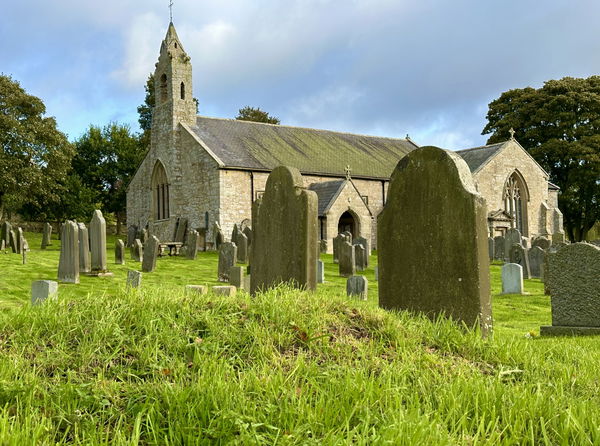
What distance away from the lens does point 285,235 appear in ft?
27.3

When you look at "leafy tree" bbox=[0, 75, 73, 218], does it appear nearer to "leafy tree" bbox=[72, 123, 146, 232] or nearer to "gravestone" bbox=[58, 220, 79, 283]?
"leafy tree" bbox=[72, 123, 146, 232]

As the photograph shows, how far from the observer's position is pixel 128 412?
3350mm

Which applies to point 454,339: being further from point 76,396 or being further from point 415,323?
point 76,396

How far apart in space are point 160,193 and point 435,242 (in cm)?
3139

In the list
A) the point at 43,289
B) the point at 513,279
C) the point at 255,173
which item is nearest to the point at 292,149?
the point at 255,173

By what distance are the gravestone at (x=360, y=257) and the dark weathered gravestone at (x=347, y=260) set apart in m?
1.90

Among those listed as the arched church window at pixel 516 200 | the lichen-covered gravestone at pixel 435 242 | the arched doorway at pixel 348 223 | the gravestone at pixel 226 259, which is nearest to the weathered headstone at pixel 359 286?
the lichen-covered gravestone at pixel 435 242

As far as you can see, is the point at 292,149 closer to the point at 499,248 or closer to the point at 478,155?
the point at 478,155

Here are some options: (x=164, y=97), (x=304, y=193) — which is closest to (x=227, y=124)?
(x=164, y=97)

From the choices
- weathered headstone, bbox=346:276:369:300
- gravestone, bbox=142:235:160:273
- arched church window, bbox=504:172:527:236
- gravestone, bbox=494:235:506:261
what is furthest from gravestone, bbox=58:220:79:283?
arched church window, bbox=504:172:527:236

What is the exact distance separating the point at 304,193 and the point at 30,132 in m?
35.4

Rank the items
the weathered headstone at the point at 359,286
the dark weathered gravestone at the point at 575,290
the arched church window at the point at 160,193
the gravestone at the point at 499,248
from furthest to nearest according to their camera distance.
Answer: the arched church window at the point at 160,193 → the gravestone at the point at 499,248 → the weathered headstone at the point at 359,286 → the dark weathered gravestone at the point at 575,290

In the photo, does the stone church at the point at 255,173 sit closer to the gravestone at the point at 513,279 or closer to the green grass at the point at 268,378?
the gravestone at the point at 513,279

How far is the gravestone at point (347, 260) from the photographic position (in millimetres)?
18391
